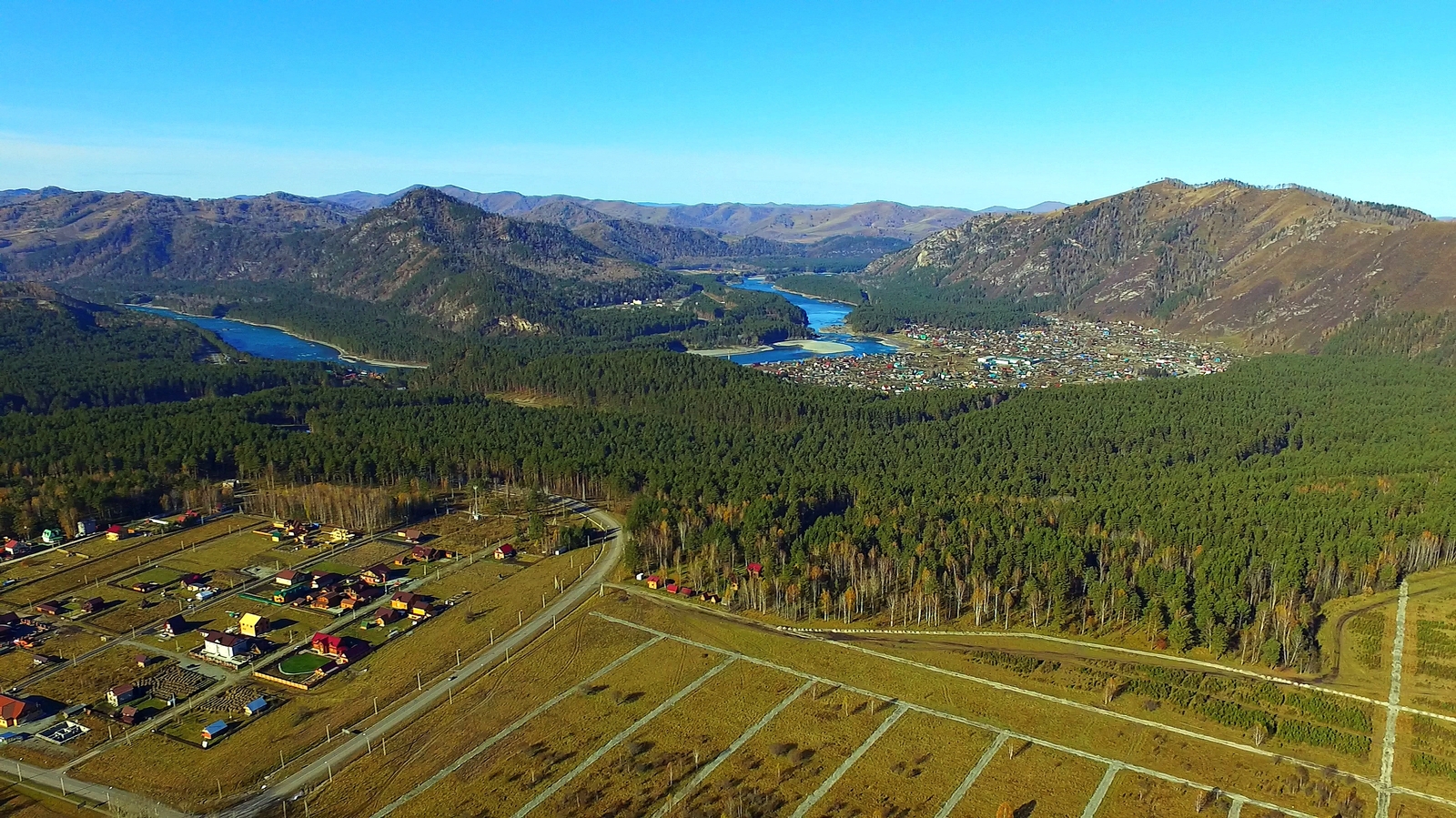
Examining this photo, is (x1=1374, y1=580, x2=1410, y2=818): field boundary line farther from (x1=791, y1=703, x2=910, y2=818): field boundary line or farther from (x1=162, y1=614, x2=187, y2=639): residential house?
(x1=162, y1=614, x2=187, y2=639): residential house

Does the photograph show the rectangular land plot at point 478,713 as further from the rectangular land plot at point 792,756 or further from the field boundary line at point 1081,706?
the field boundary line at point 1081,706

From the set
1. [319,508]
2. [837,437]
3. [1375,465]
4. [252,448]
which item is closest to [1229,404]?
[1375,465]

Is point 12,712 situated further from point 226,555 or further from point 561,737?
point 561,737

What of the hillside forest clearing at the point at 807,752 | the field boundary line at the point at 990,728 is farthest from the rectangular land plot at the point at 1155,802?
the field boundary line at the point at 990,728

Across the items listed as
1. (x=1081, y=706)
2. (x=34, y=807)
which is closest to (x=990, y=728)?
(x=1081, y=706)

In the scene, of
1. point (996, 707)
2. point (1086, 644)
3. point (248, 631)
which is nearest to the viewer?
point (996, 707)

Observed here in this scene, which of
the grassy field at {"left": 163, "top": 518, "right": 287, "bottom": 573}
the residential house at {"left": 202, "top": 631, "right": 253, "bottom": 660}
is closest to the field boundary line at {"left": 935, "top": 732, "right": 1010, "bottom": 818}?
the residential house at {"left": 202, "top": 631, "right": 253, "bottom": 660}
